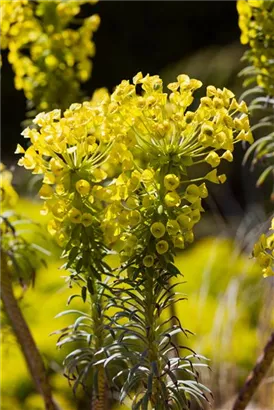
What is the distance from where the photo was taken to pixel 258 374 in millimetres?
2207

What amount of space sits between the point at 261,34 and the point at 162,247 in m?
0.92

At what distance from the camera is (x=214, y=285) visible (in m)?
4.93

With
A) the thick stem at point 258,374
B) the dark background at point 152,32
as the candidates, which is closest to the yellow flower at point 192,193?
the thick stem at point 258,374

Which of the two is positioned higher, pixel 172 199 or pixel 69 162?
pixel 69 162

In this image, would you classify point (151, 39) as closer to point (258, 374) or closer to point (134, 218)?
point (258, 374)

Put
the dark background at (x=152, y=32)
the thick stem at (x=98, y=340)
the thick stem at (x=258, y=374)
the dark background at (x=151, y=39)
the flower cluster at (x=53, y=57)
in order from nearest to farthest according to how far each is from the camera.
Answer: the thick stem at (x=98, y=340)
the thick stem at (x=258, y=374)
the flower cluster at (x=53, y=57)
the dark background at (x=151, y=39)
the dark background at (x=152, y=32)

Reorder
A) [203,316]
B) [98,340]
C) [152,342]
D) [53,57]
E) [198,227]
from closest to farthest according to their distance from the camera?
[152,342]
[98,340]
[53,57]
[203,316]
[198,227]

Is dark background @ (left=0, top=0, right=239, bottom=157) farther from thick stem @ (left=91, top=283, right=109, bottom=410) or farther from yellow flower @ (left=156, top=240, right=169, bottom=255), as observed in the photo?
yellow flower @ (left=156, top=240, right=169, bottom=255)

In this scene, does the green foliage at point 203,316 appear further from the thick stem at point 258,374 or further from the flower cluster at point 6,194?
the thick stem at point 258,374

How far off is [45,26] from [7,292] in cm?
92

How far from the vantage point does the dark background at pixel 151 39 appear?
9.09 metres

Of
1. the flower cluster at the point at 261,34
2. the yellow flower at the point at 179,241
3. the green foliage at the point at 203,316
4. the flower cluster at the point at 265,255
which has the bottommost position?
the green foliage at the point at 203,316

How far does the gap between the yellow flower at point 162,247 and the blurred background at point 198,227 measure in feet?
2.42

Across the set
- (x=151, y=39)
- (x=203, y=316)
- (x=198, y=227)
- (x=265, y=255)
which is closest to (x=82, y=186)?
(x=265, y=255)
